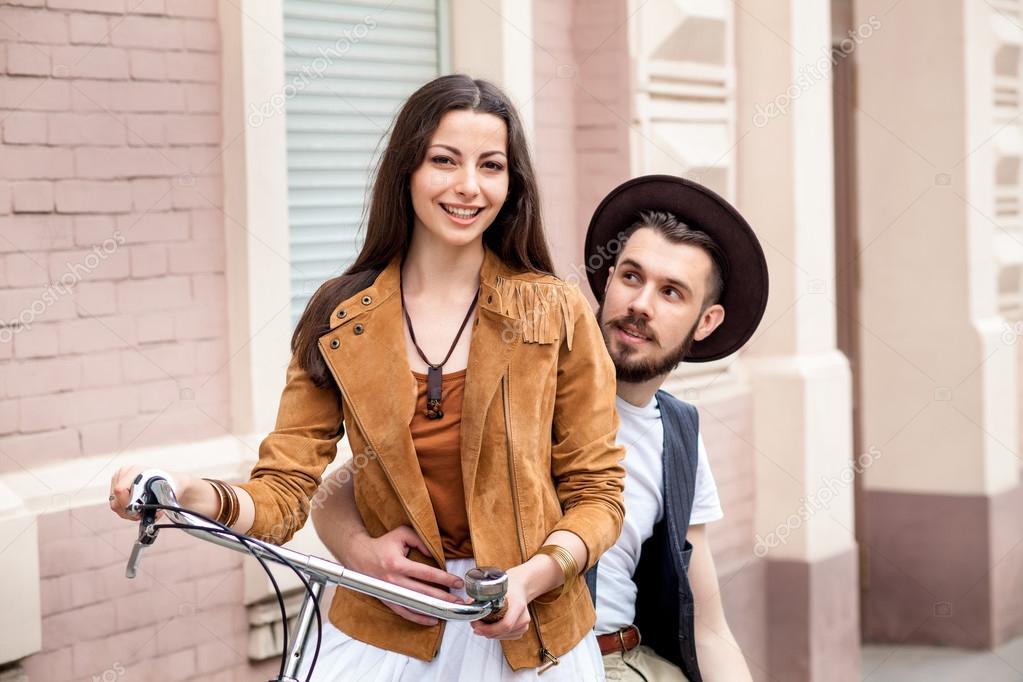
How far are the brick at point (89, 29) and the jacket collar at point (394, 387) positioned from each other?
1.85 meters

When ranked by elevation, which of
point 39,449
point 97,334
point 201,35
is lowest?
point 39,449

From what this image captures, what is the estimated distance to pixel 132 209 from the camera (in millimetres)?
4219

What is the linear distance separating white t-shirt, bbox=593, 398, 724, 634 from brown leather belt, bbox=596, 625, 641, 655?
0.04 feet

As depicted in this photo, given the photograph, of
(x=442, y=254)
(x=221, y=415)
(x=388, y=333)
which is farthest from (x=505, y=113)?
(x=221, y=415)

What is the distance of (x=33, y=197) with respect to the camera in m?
3.94

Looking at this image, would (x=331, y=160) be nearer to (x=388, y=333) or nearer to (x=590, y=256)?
(x=590, y=256)

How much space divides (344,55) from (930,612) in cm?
513

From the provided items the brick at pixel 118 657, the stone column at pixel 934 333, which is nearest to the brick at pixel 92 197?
Result: the brick at pixel 118 657

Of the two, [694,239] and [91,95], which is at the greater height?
[91,95]

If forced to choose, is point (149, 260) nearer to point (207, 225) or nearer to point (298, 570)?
point (207, 225)

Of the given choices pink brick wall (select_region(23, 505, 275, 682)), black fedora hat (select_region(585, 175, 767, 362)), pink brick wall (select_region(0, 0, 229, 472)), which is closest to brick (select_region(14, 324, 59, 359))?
pink brick wall (select_region(0, 0, 229, 472))

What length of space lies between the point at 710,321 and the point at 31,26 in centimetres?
199

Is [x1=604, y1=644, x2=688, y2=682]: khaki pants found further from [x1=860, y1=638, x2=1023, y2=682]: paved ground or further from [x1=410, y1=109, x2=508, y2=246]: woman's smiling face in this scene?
[x1=860, y1=638, x2=1023, y2=682]: paved ground

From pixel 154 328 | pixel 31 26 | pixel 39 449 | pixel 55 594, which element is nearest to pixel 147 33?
pixel 31 26
